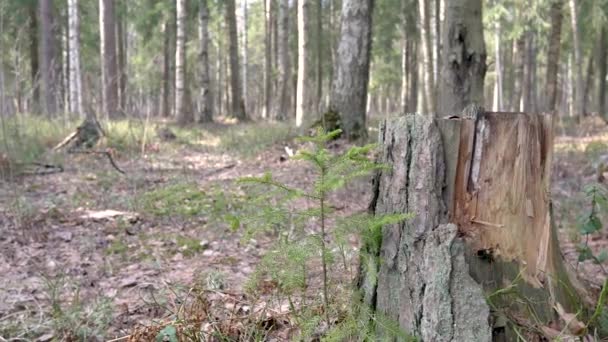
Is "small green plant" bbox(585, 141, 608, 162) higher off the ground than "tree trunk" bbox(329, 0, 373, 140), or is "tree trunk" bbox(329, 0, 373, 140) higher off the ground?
"tree trunk" bbox(329, 0, 373, 140)

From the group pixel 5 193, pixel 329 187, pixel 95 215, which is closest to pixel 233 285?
pixel 329 187

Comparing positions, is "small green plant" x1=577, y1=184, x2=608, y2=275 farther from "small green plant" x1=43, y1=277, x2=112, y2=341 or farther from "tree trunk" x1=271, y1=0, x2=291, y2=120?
"tree trunk" x1=271, y1=0, x2=291, y2=120

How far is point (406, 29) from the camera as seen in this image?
64.3 ft

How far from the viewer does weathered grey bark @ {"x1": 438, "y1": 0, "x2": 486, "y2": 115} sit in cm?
575

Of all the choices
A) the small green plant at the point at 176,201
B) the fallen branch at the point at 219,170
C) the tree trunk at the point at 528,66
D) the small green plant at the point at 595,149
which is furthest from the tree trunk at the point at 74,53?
the tree trunk at the point at 528,66

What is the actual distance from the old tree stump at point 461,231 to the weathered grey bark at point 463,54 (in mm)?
3891

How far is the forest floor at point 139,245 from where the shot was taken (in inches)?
104

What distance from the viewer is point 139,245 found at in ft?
13.8

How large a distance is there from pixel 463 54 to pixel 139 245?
13.0 ft

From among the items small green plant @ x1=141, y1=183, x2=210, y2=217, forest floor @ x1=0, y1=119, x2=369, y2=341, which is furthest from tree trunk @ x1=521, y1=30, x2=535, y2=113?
small green plant @ x1=141, y1=183, x2=210, y2=217

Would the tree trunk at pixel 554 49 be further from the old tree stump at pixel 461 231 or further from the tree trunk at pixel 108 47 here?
the old tree stump at pixel 461 231

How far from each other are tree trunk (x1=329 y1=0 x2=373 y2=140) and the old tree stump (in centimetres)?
610

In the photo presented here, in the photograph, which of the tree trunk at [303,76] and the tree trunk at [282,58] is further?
the tree trunk at [282,58]

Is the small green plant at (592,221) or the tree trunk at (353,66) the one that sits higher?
the tree trunk at (353,66)
